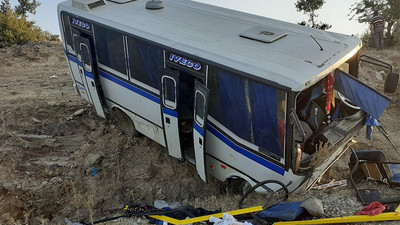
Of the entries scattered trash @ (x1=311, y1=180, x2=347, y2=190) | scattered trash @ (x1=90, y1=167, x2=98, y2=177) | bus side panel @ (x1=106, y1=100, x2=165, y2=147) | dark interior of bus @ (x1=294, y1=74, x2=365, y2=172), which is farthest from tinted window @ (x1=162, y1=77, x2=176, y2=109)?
scattered trash @ (x1=311, y1=180, x2=347, y2=190)

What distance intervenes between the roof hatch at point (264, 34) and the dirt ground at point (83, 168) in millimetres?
2543

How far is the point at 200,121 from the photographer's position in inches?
225

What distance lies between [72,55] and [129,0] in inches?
68.1

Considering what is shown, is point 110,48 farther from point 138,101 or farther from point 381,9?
point 381,9

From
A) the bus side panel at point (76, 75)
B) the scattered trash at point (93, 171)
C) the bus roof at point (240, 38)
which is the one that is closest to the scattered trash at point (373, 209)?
the bus roof at point (240, 38)

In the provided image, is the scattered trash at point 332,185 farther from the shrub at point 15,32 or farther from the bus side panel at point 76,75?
the shrub at point 15,32

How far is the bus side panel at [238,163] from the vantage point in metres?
5.27

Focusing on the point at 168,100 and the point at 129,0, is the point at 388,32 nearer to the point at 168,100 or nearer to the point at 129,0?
the point at 129,0

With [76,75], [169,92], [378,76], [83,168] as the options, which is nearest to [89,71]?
[76,75]

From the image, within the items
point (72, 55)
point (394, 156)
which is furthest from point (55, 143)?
point (394, 156)

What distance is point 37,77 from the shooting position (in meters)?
11.6

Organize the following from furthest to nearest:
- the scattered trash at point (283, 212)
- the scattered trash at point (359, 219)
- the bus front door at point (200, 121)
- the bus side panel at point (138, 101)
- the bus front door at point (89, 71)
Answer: the bus front door at point (89, 71), the bus side panel at point (138, 101), the bus front door at point (200, 121), the scattered trash at point (283, 212), the scattered trash at point (359, 219)

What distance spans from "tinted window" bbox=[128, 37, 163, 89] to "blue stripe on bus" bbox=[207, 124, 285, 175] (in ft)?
4.67

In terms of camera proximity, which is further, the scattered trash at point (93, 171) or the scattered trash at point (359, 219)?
the scattered trash at point (93, 171)
